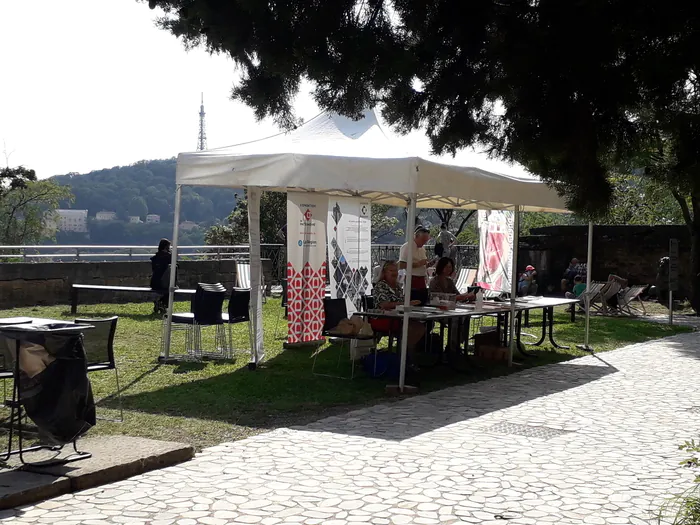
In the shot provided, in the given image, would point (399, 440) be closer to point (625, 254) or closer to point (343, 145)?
point (343, 145)

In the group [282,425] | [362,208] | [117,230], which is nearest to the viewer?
[282,425]

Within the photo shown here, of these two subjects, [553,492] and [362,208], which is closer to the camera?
[553,492]

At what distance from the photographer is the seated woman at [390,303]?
32.4ft

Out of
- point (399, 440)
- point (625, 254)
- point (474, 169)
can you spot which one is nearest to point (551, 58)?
point (399, 440)

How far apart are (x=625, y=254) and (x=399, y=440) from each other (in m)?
18.5

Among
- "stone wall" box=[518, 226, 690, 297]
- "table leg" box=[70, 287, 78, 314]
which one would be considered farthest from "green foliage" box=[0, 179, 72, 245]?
"table leg" box=[70, 287, 78, 314]

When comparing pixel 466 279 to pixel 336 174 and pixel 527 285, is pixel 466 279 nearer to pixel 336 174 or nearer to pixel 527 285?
pixel 527 285

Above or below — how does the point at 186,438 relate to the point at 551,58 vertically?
below

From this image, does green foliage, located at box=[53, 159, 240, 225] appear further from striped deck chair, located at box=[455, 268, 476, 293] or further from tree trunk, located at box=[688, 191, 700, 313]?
striped deck chair, located at box=[455, 268, 476, 293]

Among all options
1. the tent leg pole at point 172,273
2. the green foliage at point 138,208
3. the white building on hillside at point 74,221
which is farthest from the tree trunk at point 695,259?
the green foliage at point 138,208

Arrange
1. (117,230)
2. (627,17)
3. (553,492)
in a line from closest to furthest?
(627,17) → (553,492) → (117,230)

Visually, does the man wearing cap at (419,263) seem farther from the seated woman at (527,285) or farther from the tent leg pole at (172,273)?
the seated woman at (527,285)

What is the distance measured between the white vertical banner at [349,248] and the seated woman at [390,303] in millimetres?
1627

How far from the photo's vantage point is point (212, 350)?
38.3ft
